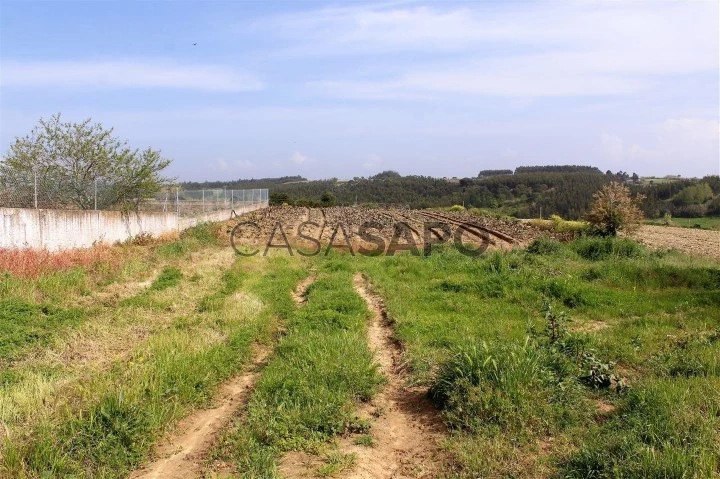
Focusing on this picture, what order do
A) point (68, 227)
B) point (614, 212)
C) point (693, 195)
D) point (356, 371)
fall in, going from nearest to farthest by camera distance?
point (356, 371) < point (68, 227) < point (614, 212) < point (693, 195)

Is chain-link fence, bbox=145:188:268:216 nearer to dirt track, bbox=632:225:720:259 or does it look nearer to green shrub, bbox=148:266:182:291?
green shrub, bbox=148:266:182:291

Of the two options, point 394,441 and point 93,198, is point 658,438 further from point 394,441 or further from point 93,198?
point 93,198

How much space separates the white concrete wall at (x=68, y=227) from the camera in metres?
13.7

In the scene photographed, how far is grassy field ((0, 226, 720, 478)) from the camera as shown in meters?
4.35

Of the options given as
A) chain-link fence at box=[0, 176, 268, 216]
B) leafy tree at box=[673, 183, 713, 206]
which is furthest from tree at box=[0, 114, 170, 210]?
leafy tree at box=[673, 183, 713, 206]

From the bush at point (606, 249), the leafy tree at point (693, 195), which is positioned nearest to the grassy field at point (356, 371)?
the bush at point (606, 249)

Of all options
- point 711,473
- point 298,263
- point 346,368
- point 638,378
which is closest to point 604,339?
point 638,378

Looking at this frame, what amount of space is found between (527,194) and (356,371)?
76.6m

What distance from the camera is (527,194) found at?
78.8m

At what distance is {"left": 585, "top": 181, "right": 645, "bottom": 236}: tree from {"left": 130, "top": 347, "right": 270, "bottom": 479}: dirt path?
19.6 meters

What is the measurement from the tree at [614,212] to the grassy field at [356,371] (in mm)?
10326

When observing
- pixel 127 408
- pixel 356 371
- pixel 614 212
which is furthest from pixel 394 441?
pixel 614 212

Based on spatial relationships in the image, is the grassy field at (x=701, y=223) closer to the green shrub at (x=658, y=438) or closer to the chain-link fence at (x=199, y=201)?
the chain-link fence at (x=199, y=201)

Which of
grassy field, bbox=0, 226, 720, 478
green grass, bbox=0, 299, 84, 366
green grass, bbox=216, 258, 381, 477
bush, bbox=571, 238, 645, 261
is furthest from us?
bush, bbox=571, 238, 645, 261
